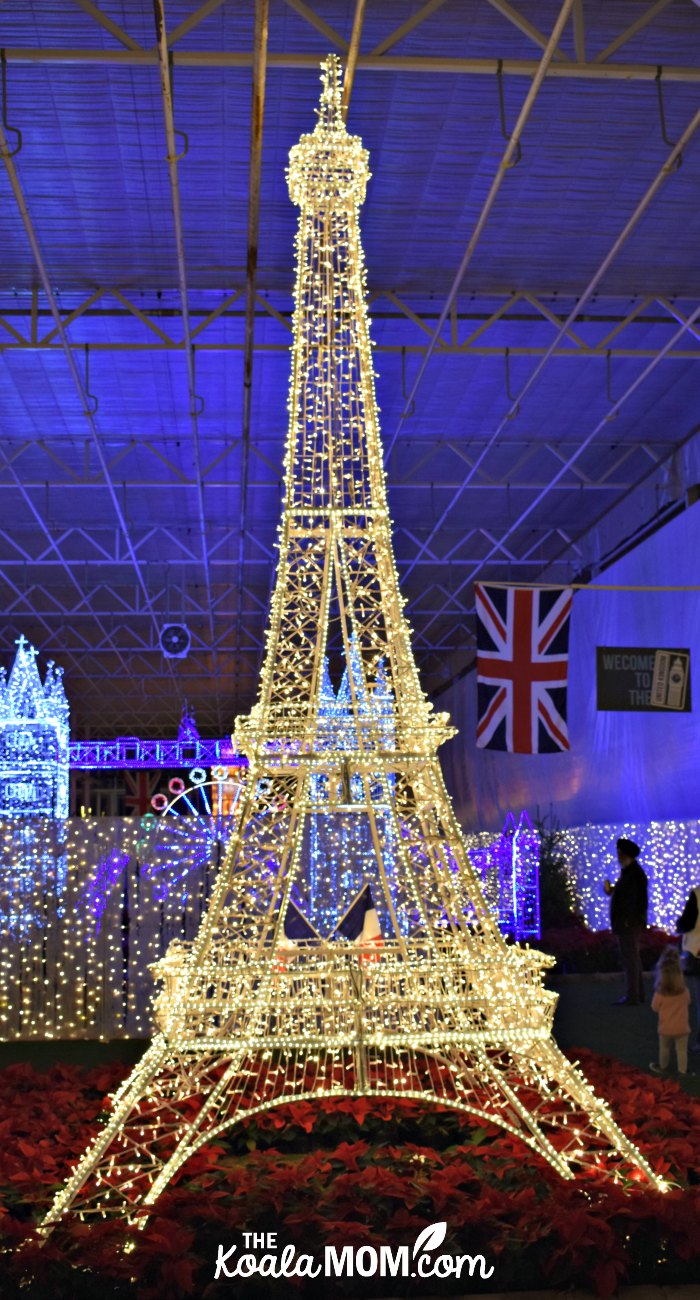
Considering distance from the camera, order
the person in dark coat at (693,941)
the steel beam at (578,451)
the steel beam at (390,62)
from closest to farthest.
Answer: the steel beam at (390,62) < the person in dark coat at (693,941) < the steel beam at (578,451)

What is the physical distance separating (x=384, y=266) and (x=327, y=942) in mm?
→ 9529

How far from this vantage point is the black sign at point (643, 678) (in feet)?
47.1

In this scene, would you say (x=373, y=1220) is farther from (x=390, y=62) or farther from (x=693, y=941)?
(x=390, y=62)

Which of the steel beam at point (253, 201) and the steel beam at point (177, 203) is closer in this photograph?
the steel beam at point (253, 201)

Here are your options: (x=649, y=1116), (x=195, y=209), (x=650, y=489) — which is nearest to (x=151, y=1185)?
(x=649, y=1116)

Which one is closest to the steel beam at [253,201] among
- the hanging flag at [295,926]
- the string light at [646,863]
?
the hanging flag at [295,926]

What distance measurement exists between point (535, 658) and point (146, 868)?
4480 mm

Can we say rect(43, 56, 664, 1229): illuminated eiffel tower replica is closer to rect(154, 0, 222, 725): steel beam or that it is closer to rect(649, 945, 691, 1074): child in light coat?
rect(649, 945, 691, 1074): child in light coat

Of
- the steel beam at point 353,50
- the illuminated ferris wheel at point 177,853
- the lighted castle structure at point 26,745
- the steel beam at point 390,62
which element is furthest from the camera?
the lighted castle structure at point 26,745

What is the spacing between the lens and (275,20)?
1123 cm

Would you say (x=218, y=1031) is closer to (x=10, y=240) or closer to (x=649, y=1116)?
(x=649, y=1116)

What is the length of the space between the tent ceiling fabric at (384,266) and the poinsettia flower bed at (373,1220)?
8.06 m

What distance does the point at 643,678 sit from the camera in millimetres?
14594

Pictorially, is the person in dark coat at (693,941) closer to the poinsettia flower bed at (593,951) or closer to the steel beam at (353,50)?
the poinsettia flower bed at (593,951)
